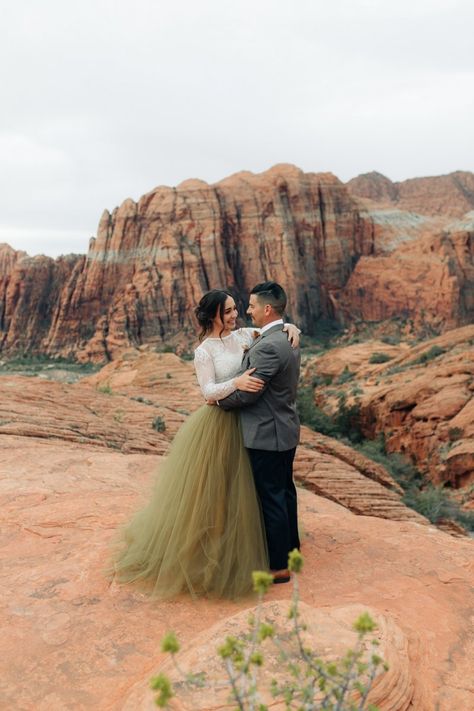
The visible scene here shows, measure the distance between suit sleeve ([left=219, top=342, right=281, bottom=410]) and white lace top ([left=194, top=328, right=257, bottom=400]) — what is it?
77 mm

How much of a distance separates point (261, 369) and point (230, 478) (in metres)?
0.71

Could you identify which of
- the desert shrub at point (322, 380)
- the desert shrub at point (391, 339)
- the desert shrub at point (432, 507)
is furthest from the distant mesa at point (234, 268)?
the desert shrub at point (432, 507)

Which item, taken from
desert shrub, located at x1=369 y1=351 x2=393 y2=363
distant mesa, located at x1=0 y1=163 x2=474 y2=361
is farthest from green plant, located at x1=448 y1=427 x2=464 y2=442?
distant mesa, located at x1=0 y1=163 x2=474 y2=361

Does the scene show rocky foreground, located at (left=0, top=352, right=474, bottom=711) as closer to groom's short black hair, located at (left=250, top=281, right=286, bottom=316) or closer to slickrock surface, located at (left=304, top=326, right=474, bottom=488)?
groom's short black hair, located at (left=250, top=281, right=286, bottom=316)

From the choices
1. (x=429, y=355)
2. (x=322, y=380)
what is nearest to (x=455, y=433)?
(x=429, y=355)

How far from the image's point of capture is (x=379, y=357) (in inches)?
961

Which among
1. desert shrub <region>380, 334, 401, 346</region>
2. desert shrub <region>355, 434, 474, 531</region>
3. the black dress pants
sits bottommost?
desert shrub <region>355, 434, 474, 531</region>

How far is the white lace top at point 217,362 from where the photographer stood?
336 centimetres

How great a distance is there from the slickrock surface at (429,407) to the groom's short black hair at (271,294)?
1182 centimetres

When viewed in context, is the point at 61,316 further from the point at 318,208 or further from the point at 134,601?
the point at 134,601

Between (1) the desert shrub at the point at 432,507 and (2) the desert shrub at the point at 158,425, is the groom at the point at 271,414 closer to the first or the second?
(2) the desert shrub at the point at 158,425

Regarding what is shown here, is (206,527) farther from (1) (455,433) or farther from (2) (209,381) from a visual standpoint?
(1) (455,433)

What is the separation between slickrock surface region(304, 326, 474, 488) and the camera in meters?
14.1

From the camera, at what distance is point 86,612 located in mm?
2959
